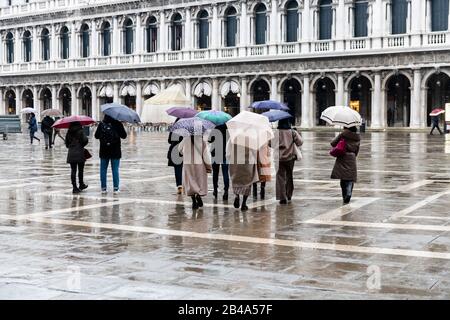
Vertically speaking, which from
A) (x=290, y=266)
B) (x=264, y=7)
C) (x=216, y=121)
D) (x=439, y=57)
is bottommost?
(x=290, y=266)

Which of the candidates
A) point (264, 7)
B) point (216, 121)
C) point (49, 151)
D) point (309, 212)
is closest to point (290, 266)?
point (309, 212)

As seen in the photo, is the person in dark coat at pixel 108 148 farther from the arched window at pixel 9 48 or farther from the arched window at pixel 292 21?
the arched window at pixel 9 48

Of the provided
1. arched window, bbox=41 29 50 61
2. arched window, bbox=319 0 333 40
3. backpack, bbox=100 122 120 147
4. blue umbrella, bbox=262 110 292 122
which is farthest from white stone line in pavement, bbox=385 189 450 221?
arched window, bbox=41 29 50 61

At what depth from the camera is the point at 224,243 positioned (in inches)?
355

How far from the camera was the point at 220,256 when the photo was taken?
8203 mm

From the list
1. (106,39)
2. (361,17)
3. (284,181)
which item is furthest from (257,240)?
(106,39)

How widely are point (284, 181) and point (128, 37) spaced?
1819 inches

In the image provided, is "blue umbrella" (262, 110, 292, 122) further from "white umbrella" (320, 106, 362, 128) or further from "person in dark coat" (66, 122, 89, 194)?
"person in dark coat" (66, 122, 89, 194)

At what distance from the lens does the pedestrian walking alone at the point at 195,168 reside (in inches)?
478

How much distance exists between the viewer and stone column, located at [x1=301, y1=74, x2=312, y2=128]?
46.9 meters

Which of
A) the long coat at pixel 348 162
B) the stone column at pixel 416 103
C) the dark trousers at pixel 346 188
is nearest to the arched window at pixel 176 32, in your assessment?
the stone column at pixel 416 103

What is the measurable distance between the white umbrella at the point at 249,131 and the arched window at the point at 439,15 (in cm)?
3256
